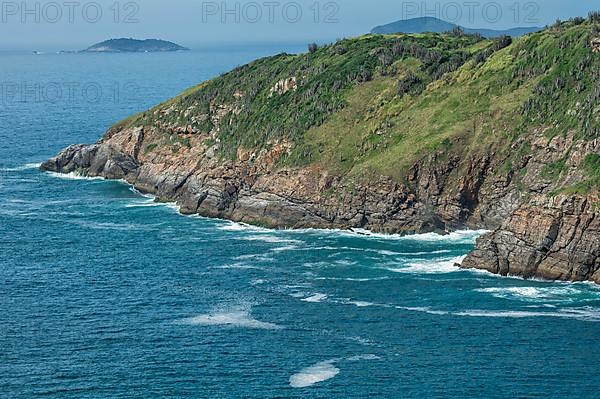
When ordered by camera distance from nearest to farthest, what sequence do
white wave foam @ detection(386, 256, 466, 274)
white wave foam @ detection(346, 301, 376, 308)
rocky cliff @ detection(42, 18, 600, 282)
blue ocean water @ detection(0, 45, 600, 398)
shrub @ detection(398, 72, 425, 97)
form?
1. blue ocean water @ detection(0, 45, 600, 398)
2. white wave foam @ detection(346, 301, 376, 308)
3. white wave foam @ detection(386, 256, 466, 274)
4. rocky cliff @ detection(42, 18, 600, 282)
5. shrub @ detection(398, 72, 425, 97)

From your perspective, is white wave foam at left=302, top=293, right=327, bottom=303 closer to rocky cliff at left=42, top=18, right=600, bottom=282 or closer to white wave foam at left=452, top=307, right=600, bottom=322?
white wave foam at left=452, top=307, right=600, bottom=322

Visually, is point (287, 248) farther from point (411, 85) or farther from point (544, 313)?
point (411, 85)

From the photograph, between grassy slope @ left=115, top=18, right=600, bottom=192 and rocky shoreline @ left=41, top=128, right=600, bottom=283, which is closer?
rocky shoreline @ left=41, top=128, right=600, bottom=283

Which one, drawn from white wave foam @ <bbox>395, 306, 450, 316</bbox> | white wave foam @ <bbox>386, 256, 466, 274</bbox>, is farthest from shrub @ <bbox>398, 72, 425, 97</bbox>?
white wave foam @ <bbox>395, 306, 450, 316</bbox>

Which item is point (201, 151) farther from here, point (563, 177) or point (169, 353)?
point (169, 353)

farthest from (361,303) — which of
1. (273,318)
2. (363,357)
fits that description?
(363,357)

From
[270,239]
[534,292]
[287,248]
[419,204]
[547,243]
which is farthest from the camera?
[419,204]

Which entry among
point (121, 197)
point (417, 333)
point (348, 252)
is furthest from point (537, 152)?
point (121, 197)

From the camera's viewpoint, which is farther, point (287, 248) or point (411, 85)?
point (411, 85)
